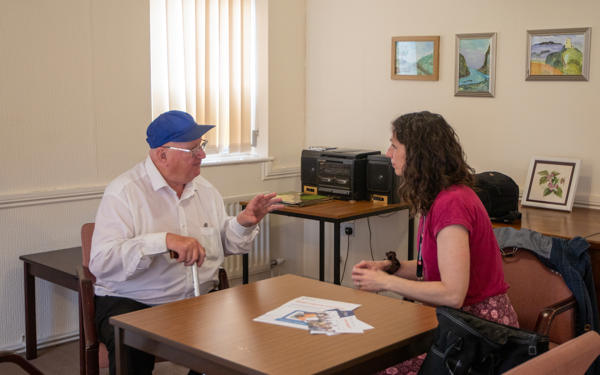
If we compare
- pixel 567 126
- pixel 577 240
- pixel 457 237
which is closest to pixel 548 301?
pixel 577 240

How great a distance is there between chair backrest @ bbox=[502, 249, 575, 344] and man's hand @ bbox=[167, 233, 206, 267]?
1288 mm

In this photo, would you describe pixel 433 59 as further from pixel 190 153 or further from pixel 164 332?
pixel 164 332

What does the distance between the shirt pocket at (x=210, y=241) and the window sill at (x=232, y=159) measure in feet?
5.38

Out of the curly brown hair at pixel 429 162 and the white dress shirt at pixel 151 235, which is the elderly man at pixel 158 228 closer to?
the white dress shirt at pixel 151 235

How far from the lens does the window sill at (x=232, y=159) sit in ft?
14.6

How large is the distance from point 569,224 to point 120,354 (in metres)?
2.32

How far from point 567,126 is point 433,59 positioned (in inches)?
37.1

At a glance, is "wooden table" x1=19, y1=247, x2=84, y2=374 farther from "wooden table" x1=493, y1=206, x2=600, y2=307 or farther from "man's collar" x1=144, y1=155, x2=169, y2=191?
"wooden table" x1=493, y1=206, x2=600, y2=307

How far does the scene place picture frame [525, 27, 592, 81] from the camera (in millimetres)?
3672

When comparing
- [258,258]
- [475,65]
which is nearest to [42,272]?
[258,258]

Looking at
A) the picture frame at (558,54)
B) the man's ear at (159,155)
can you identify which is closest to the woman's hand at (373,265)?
the man's ear at (159,155)

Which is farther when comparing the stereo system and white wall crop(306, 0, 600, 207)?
the stereo system

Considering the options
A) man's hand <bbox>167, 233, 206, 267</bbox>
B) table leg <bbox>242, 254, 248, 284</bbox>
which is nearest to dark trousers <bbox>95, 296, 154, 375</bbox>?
man's hand <bbox>167, 233, 206, 267</bbox>

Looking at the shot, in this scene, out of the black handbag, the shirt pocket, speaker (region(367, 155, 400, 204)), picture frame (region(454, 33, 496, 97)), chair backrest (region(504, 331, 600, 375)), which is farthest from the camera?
speaker (region(367, 155, 400, 204))
